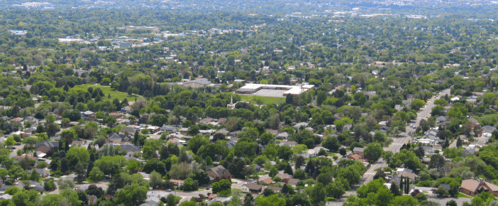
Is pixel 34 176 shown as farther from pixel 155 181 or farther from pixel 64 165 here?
pixel 155 181

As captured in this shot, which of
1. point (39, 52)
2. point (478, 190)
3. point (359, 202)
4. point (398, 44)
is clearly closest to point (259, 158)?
point (359, 202)

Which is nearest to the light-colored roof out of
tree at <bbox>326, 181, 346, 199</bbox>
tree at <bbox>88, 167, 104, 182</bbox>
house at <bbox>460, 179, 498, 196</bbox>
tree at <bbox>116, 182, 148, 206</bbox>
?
house at <bbox>460, 179, 498, 196</bbox>

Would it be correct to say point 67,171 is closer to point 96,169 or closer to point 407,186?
point 96,169

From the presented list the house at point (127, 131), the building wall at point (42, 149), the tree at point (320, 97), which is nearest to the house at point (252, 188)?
the building wall at point (42, 149)

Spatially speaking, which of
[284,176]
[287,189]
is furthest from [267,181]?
[287,189]

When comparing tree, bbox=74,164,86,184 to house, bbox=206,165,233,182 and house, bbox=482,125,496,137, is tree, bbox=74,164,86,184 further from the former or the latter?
house, bbox=482,125,496,137
